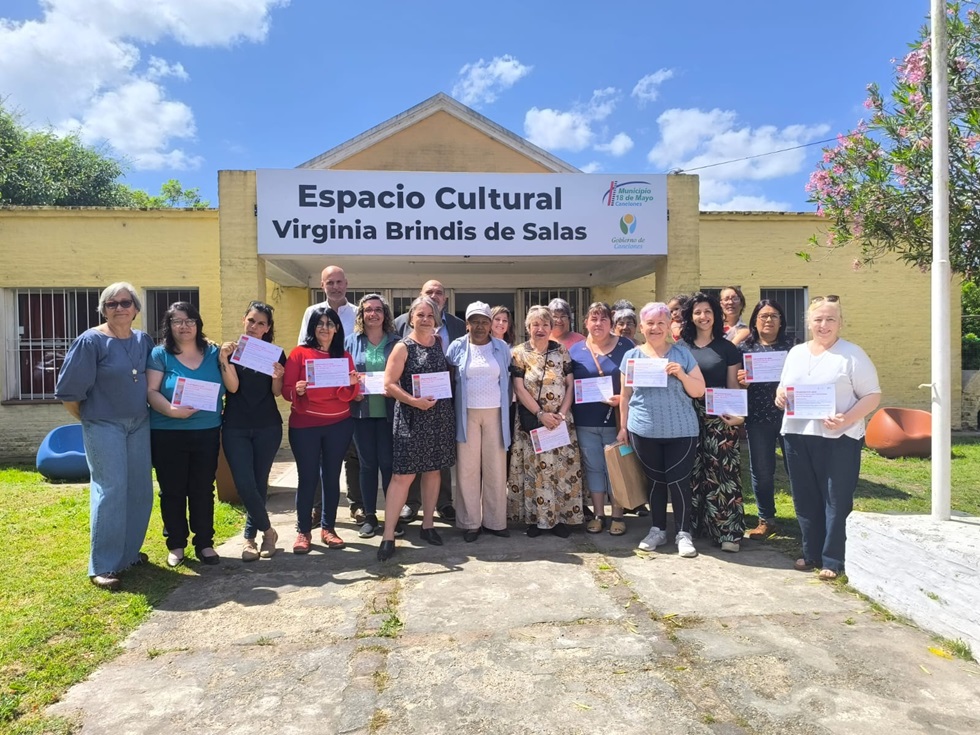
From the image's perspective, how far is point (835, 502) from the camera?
385cm

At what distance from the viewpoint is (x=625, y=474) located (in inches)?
187

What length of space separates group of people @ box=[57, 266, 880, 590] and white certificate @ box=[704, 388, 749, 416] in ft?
0.29

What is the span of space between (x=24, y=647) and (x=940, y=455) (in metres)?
5.01

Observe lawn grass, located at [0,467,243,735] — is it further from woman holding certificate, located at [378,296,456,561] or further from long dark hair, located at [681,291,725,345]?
long dark hair, located at [681,291,725,345]

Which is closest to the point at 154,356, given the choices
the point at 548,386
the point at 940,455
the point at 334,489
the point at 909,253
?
the point at 334,489

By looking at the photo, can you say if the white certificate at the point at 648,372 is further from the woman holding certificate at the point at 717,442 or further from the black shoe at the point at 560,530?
the black shoe at the point at 560,530

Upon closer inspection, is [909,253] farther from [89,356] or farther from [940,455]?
[89,356]

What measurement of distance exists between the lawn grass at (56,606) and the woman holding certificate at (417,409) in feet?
4.86

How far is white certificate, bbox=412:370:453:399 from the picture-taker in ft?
14.6

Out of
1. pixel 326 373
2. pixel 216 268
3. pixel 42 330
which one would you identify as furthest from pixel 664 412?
pixel 42 330

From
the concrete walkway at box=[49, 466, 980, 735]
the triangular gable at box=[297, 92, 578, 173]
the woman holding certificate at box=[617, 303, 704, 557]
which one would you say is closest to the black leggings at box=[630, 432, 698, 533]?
the woman holding certificate at box=[617, 303, 704, 557]

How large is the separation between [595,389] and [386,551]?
1.95 m

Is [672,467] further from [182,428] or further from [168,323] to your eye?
[168,323]

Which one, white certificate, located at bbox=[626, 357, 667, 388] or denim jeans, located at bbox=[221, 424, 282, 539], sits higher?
white certificate, located at bbox=[626, 357, 667, 388]
